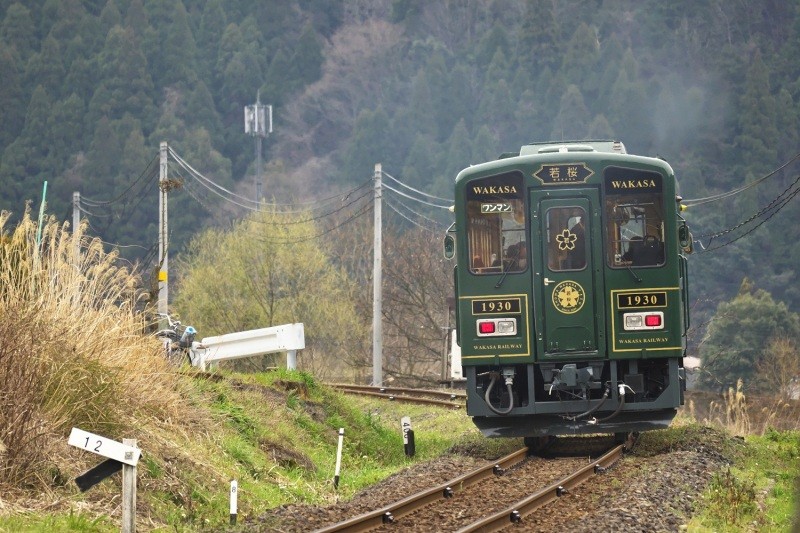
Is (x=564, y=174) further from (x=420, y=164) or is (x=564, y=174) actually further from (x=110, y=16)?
(x=110, y=16)

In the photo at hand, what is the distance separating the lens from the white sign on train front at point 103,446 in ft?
28.5

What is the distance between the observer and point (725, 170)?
77.6m

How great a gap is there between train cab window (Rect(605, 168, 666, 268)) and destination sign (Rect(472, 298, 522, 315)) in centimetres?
115

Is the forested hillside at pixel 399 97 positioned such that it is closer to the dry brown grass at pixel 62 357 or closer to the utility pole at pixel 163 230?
the utility pole at pixel 163 230

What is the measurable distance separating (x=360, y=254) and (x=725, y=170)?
1033 inches

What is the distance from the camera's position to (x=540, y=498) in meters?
11.8

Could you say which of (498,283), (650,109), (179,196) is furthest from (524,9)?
(498,283)

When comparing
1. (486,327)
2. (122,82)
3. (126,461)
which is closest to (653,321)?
(486,327)

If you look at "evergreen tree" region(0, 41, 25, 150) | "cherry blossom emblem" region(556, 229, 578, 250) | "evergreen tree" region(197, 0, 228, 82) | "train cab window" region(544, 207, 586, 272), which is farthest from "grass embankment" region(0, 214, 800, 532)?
"evergreen tree" region(197, 0, 228, 82)

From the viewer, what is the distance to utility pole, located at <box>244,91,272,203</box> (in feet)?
283

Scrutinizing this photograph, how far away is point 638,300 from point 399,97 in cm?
8517

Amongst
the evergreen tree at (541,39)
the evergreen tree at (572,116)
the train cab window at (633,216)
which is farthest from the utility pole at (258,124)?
the train cab window at (633,216)

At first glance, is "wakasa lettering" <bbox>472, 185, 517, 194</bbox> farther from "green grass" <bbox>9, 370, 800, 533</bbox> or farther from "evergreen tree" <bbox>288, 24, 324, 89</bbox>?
"evergreen tree" <bbox>288, 24, 324, 89</bbox>

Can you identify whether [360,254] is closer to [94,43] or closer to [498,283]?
[94,43]
